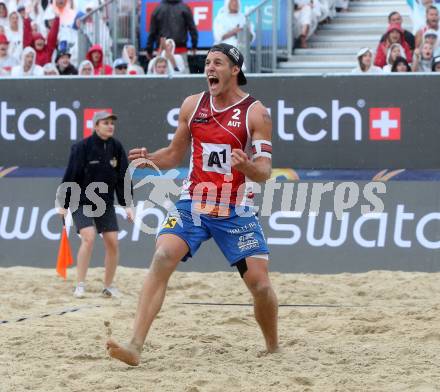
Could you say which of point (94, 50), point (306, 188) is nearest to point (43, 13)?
point (94, 50)

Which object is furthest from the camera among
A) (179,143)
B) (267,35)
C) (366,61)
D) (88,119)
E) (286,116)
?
(267,35)

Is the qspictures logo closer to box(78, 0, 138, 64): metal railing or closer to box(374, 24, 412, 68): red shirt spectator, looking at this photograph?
box(374, 24, 412, 68): red shirt spectator

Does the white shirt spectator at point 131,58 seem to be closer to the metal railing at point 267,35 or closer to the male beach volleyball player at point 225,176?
the metal railing at point 267,35

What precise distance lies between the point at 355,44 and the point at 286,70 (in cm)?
124

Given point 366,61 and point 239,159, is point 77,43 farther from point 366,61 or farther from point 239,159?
point 239,159

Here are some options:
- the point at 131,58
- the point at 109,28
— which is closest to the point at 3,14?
the point at 109,28

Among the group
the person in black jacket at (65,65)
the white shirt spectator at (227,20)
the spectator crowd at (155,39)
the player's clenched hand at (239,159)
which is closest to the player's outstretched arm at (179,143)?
the player's clenched hand at (239,159)

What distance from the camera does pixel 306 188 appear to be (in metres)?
11.3

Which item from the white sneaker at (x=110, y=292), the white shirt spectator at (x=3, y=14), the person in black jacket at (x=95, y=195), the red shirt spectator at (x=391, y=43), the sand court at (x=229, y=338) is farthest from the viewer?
the white shirt spectator at (x=3, y=14)

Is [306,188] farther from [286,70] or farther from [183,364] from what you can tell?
[183,364]

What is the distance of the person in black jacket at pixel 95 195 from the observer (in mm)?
9703

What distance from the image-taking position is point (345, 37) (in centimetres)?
1469

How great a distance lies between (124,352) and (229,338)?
4.83 ft

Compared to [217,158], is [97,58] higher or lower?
higher
